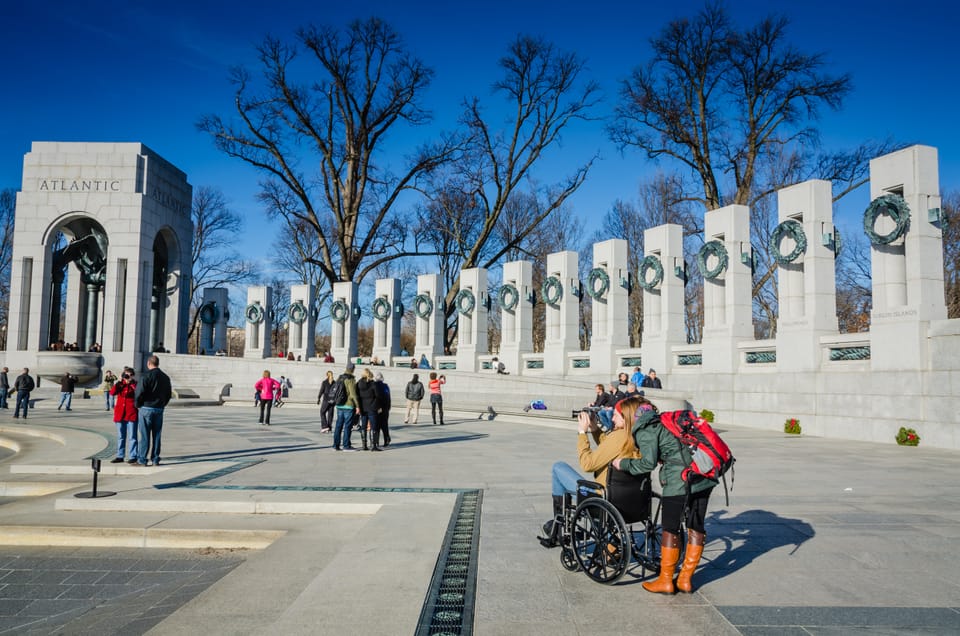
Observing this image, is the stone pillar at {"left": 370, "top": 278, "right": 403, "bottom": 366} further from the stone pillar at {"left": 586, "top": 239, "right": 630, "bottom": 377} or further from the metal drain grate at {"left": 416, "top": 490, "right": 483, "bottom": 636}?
the metal drain grate at {"left": 416, "top": 490, "right": 483, "bottom": 636}

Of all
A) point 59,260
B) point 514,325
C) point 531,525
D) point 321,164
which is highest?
point 321,164

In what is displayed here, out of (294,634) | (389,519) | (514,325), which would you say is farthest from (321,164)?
(294,634)

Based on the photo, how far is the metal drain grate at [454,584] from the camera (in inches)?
168

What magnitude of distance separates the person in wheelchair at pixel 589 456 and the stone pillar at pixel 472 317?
23.8m

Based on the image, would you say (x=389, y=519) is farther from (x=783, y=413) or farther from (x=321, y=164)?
(x=321, y=164)

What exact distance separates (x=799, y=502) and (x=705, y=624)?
469 cm

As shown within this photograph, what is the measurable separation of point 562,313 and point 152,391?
1740 cm

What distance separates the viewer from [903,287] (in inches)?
638

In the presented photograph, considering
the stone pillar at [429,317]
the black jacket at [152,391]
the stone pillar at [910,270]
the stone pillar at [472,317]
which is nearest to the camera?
the black jacket at [152,391]

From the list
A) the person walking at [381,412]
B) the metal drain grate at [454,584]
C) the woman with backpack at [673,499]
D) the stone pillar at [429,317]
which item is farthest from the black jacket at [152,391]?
the stone pillar at [429,317]

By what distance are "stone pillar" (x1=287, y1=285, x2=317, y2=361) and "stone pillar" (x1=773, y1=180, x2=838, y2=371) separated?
84.6 ft

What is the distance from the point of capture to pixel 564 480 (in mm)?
6047

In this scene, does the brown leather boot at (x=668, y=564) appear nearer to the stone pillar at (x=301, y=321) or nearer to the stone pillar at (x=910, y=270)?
the stone pillar at (x=910, y=270)

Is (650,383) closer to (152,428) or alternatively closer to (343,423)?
(343,423)
